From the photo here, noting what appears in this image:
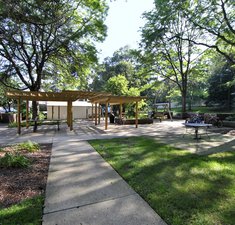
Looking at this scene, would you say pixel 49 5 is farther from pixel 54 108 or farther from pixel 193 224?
pixel 54 108

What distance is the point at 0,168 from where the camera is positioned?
457 cm

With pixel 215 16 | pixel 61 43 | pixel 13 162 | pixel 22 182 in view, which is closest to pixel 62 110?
pixel 61 43

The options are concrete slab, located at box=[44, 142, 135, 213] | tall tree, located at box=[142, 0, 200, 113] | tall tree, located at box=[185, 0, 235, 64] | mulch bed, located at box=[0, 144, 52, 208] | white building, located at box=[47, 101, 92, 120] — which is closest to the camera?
concrete slab, located at box=[44, 142, 135, 213]

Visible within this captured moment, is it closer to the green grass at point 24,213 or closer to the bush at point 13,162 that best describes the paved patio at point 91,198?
the green grass at point 24,213

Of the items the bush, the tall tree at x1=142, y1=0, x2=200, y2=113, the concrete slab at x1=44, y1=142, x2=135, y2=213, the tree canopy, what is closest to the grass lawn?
the concrete slab at x1=44, y1=142, x2=135, y2=213

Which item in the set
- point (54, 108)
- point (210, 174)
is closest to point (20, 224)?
point (210, 174)

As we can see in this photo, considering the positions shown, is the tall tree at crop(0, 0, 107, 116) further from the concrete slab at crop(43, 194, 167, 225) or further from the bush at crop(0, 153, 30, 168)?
the concrete slab at crop(43, 194, 167, 225)

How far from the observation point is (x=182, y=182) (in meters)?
3.67

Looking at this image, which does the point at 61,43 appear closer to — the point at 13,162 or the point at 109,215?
the point at 13,162

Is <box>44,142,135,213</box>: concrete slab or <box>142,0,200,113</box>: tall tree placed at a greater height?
<box>142,0,200,113</box>: tall tree

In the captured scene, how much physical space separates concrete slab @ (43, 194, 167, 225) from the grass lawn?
18 centimetres

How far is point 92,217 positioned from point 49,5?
232 inches

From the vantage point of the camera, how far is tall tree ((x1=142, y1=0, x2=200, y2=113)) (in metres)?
14.8

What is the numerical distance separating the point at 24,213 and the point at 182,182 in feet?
8.90
